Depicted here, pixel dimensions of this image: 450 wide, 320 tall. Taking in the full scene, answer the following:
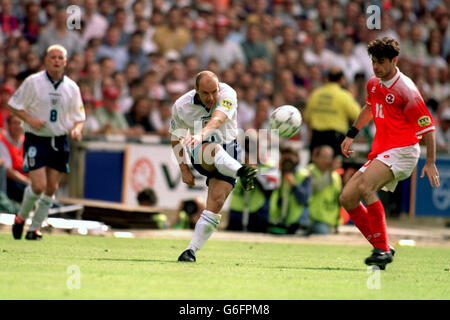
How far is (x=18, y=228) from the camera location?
38.9 ft

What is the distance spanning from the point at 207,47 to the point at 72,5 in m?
3.01

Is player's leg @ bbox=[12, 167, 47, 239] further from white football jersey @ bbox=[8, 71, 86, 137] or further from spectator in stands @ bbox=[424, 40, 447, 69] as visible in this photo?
spectator in stands @ bbox=[424, 40, 447, 69]

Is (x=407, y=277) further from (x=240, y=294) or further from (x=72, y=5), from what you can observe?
(x=72, y=5)

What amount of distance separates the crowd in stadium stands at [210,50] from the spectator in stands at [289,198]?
2.37 m

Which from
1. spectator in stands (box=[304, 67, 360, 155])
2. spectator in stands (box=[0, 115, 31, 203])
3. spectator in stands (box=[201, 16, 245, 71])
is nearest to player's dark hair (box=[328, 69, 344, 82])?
spectator in stands (box=[304, 67, 360, 155])

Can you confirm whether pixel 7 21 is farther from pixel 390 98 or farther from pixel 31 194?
pixel 390 98

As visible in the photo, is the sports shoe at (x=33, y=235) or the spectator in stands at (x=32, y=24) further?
the spectator in stands at (x=32, y=24)

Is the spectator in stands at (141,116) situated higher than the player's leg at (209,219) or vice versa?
the spectator in stands at (141,116)

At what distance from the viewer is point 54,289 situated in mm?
6707

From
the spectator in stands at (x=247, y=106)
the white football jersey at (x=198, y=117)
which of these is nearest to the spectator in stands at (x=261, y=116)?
the spectator in stands at (x=247, y=106)

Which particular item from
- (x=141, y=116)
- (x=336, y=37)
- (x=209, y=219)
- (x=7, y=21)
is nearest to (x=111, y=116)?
(x=141, y=116)

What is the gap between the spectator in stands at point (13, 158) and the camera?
14398 millimetres

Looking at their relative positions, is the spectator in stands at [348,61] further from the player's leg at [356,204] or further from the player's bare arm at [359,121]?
the player's leg at [356,204]
